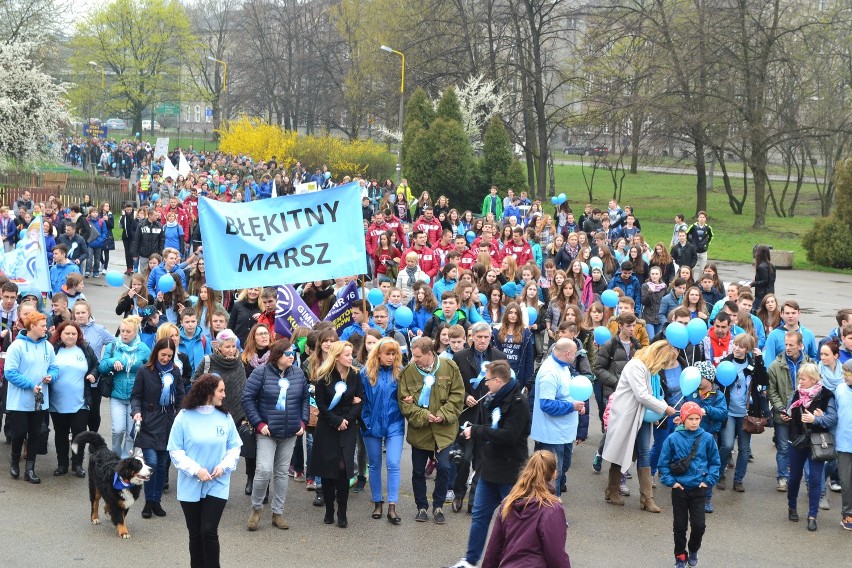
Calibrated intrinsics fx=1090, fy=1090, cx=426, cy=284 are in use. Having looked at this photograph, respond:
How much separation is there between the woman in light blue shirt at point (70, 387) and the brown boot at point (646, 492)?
4956 millimetres

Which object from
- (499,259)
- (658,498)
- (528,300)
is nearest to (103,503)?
(658,498)

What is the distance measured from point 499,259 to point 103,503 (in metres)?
9.71

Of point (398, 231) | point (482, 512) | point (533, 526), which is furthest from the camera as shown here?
point (398, 231)

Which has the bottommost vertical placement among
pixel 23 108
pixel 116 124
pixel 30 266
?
pixel 30 266

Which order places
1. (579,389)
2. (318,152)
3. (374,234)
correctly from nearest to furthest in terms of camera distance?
(579,389), (374,234), (318,152)

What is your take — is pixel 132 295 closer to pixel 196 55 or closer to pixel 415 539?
pixel 415 539

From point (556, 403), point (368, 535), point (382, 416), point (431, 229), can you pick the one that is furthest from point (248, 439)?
point (431, 229)

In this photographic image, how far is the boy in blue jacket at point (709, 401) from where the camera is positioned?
9555mm

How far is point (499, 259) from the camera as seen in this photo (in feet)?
58.1

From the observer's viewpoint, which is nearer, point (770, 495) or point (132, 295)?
point (770, 495)

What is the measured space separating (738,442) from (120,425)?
5.64 metres

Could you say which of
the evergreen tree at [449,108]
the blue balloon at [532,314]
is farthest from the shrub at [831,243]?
the blue balloon at [532,314]

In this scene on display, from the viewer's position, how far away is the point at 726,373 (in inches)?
385

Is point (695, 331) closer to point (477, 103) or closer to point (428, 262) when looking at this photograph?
point (428, 262)
